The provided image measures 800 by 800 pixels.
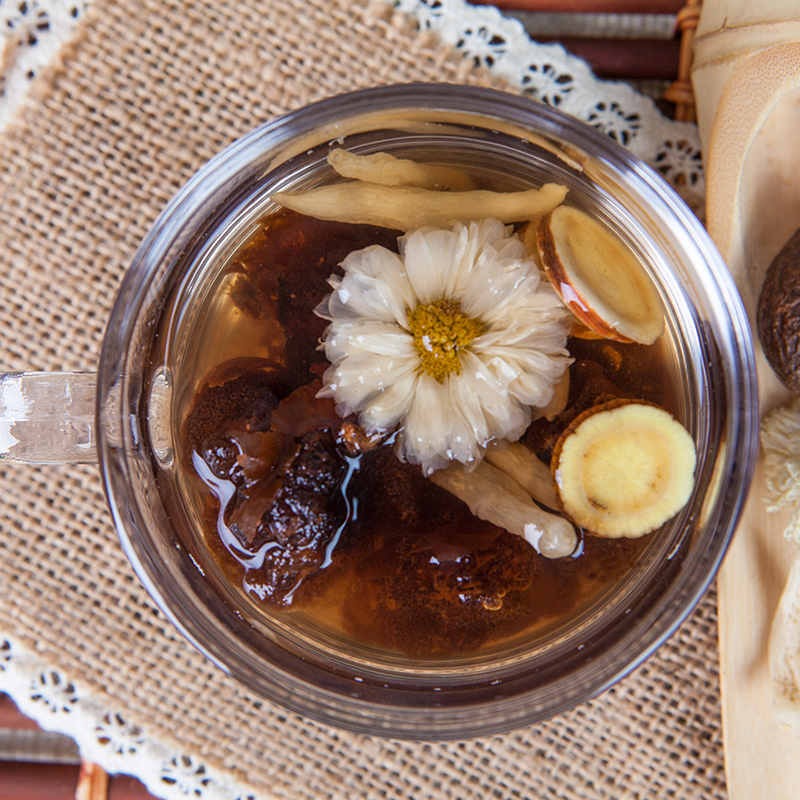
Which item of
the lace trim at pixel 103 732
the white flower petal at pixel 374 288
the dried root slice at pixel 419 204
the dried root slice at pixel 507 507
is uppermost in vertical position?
the dried root slice at pixel 419 204

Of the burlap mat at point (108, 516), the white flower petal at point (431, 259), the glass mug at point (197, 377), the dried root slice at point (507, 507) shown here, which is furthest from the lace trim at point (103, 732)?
the white flower petal at point (431, 259)

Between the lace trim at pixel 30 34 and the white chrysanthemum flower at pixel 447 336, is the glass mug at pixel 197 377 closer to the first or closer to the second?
the white chrysanthemum flower at pixel 447 336

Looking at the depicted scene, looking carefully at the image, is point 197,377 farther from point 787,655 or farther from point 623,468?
point 787,655

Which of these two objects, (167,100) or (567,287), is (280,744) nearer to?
(567,287)

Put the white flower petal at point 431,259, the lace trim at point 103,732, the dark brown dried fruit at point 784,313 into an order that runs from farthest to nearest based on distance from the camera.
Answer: the lace trim at point 103,732, the dark brown dried fruit at point 784,313, the white flower petal at point 431,259

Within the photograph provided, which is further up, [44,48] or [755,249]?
[44,48]

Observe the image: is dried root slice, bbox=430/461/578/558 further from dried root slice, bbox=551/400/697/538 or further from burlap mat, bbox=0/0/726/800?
burlap mat, bbox=0/0/726/800

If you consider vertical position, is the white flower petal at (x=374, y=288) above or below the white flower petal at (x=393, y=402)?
above

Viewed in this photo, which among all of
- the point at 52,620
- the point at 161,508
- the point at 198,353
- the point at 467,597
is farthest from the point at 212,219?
the point at 52,620
